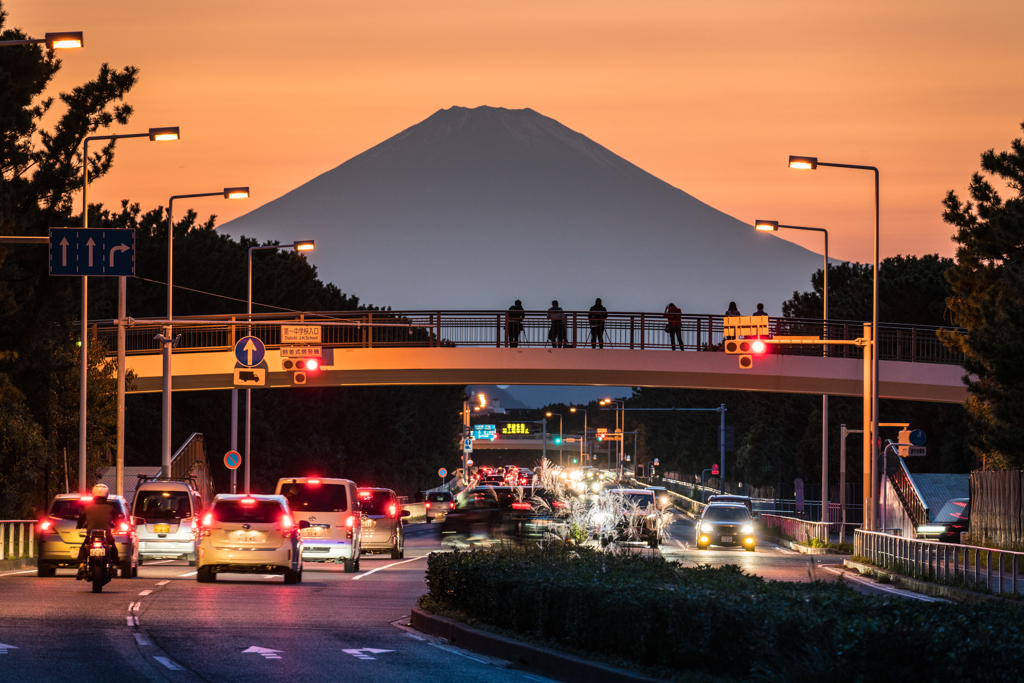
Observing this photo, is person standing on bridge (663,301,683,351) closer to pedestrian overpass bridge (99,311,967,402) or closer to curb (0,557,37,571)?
pedestrian overpass bridge (99,311,967,402)

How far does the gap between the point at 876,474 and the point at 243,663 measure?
88.8 feet

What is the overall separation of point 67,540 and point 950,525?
877 inches

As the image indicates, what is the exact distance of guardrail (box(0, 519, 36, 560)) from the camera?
31250 mm

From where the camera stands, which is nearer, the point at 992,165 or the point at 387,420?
the point at 992,165

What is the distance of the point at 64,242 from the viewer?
31922 millimetres

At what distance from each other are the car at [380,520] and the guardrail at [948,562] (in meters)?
11.6

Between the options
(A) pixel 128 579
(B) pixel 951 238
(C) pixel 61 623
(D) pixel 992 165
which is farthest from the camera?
(B) pixel 951 238

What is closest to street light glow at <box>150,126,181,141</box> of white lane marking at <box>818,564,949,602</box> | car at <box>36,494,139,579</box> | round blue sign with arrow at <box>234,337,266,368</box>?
car at <box>36,494,139,579</box>

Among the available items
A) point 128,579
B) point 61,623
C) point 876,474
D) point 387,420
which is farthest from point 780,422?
point 61,623

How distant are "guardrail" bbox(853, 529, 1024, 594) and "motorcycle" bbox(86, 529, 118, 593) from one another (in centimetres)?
1453

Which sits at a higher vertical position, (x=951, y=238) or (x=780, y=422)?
(x=951, y=238)

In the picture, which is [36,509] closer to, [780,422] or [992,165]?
[992,165]

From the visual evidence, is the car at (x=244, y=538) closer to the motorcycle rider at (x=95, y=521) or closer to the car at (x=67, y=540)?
the motorcycle rider at (x=95, y=521)

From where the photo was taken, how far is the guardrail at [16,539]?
31250 mm
